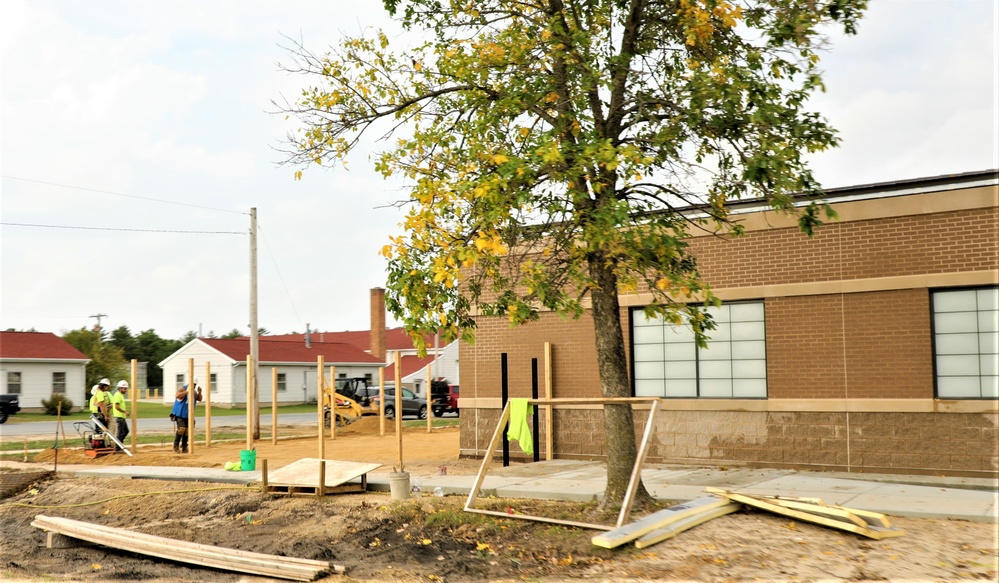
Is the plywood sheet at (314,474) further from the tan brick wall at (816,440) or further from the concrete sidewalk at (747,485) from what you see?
the tan brick wall at (816,440)

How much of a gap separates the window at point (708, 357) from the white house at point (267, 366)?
41.3 meters

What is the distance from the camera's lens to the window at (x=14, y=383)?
49.5 meters

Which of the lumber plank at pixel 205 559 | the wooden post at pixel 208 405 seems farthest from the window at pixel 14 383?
the lumber plank at pixel 205 559

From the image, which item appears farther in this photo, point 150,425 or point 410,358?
point 410,358

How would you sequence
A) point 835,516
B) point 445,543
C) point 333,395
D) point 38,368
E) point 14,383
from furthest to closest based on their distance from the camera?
point 38,368, point 14,383, point 333,395, point 445,543, point 835,516

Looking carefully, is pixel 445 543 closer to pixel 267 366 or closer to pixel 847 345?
pixel 847 345

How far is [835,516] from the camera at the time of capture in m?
9.75

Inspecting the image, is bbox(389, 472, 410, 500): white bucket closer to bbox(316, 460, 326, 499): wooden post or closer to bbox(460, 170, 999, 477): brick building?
bbox(316, 460, 326, 499): wooden post

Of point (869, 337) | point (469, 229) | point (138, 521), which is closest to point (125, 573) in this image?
point (138, 521)

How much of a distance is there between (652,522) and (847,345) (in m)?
6.94

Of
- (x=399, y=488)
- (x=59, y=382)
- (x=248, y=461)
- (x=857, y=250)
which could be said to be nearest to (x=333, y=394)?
(x=248, y=461)

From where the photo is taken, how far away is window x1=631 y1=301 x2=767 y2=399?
16156mm

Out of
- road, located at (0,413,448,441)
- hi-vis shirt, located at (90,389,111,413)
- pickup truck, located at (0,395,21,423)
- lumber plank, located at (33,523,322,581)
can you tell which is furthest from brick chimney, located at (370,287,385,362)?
lumber plank, located at (33,523,322,581)

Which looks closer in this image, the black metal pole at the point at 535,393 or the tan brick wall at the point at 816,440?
the tan brick wall at the point at 816,440
